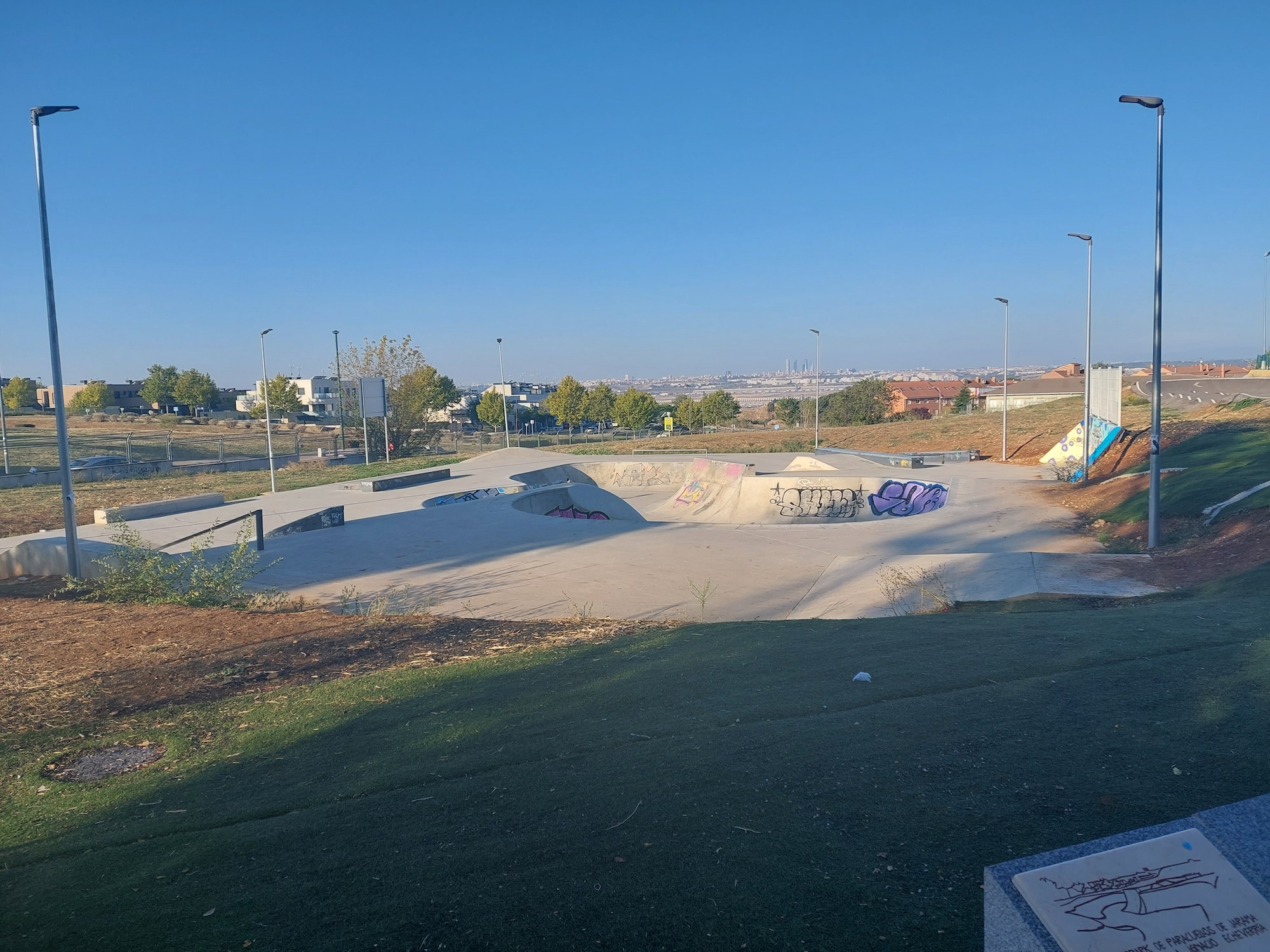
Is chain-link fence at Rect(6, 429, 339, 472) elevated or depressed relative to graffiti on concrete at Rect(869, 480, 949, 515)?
elevated

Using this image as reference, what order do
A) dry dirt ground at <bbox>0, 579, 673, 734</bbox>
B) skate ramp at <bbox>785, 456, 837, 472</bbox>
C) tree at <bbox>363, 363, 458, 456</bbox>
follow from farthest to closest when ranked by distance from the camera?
1. tree at <bbox>363, 363, 458, 456</bbox>
2. skate ramp at <bbox>785, 456, 837, 472</bbox>
3. dry dirt ground at <bbox>0, 579, 673, 734</bbox>

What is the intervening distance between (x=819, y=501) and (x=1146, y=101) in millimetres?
17576

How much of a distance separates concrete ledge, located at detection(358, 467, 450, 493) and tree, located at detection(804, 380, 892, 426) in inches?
2039

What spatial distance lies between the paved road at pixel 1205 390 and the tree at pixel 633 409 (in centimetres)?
3924

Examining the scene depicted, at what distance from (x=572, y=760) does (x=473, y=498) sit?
25.2 meters

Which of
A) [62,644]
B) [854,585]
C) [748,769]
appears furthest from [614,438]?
[748,769]

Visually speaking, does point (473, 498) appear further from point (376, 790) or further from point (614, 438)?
point (614, 438)

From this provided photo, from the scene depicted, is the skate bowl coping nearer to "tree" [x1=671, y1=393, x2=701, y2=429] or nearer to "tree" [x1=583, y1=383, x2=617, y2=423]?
"tree" [x1=583, y1=383, x2=617, y2=423]

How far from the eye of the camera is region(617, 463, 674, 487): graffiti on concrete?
41.3 m

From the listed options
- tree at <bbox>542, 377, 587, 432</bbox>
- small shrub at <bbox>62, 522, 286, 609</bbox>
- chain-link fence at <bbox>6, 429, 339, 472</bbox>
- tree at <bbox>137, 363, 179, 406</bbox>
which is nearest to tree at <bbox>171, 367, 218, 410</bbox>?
tree at <bbox>137, 363, 179, 406</bbox>

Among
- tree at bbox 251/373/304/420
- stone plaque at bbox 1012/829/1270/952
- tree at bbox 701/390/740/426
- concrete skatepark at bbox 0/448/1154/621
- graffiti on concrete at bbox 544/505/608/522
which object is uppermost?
tree at bbox 251/373/304/420

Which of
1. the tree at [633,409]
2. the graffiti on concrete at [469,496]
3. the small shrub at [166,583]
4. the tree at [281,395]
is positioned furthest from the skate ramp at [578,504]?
the tree at [633,409]

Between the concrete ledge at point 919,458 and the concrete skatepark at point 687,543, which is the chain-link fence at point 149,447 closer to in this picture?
the concrete skatepark at point 687,543

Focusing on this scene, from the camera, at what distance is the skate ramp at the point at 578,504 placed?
28531 mm
